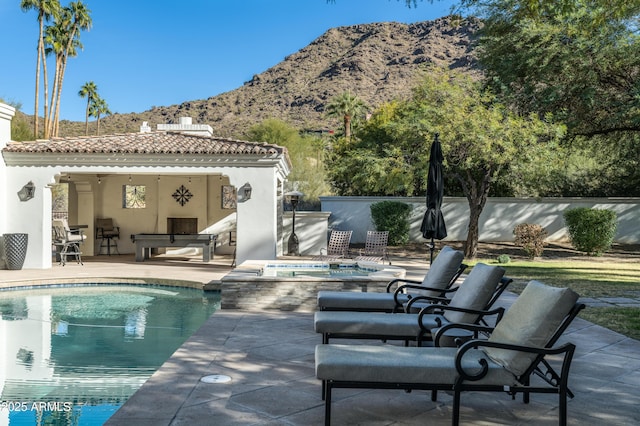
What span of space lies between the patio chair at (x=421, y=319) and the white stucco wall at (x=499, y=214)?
17.7m

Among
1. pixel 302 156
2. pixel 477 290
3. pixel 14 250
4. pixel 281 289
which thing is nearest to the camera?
pixel 477 290

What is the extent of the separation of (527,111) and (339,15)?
212 ft

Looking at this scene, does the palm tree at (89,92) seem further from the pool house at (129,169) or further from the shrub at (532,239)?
the shrub at (532,239)

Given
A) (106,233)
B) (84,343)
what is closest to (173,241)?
(106,233)

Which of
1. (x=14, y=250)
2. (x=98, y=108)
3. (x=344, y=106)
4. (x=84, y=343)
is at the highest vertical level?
(x=98, y=108)

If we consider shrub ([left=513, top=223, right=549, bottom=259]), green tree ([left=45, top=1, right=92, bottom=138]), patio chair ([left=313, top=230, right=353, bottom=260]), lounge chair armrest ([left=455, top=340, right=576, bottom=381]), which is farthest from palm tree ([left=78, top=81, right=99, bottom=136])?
lounge chair armrest ([left=455, top=340, right=576, bottom=381])

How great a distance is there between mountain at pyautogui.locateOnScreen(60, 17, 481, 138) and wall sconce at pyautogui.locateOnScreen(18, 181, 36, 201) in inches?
1494

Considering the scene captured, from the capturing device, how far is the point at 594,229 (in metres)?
20.5

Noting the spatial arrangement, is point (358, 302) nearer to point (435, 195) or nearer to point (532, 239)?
point (435, 195)

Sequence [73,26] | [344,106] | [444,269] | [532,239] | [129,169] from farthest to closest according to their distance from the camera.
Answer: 1. [344,106]
2. [73,26]
3. [532,239]
4. [129,169]
5. [444,269]

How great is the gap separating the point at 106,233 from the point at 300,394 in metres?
16.2

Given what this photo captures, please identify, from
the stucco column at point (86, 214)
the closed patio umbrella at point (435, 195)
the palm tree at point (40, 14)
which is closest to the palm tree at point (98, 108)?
the palm tree at point (40, 14)

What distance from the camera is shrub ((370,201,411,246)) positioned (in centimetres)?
2216

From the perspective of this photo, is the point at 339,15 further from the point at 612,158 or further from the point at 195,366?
the point at 195,366
